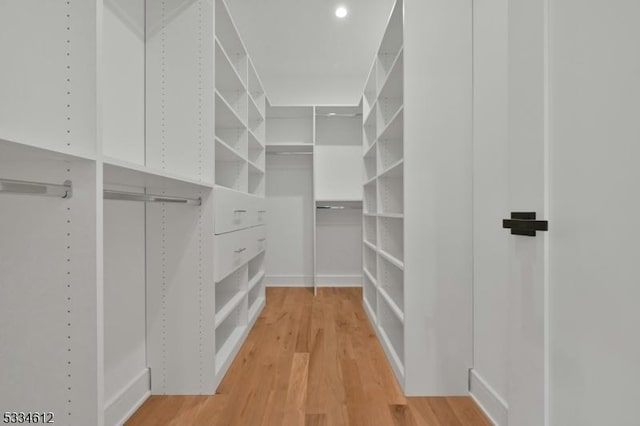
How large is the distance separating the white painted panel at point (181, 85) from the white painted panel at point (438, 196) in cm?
101

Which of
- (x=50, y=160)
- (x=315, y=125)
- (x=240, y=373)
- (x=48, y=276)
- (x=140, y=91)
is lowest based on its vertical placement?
(x=240, y=373)

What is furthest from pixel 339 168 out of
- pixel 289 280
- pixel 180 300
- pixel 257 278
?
pixel 180 300

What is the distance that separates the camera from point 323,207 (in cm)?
389

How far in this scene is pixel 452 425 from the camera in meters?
1.39

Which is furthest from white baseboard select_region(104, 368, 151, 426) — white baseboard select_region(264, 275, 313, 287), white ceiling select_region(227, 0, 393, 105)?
white ceiling select_region(227, 0, 393, 105)

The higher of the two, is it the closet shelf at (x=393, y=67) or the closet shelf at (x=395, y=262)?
the closet shelf at (x=393, y=67)

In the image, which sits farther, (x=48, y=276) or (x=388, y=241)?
(x=388, y=241)

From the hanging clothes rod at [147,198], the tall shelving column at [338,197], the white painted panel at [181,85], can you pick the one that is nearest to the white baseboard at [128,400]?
the hanging clothes rod at [147,198]

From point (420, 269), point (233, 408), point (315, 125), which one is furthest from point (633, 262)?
point (315, 125)

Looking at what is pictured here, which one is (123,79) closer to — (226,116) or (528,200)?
(226,116)

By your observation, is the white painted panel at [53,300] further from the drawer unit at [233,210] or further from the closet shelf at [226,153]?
the closet shelf at [226,153]

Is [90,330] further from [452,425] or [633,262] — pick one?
[452,425]

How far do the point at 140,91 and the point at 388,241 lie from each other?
6.13 ft

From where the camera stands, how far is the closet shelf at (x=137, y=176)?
864 mm
